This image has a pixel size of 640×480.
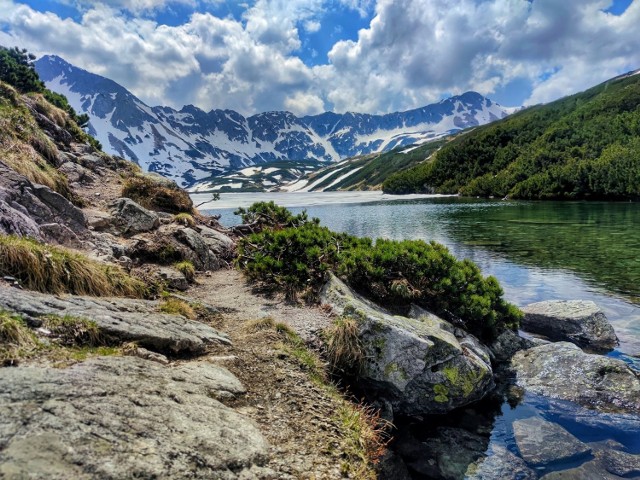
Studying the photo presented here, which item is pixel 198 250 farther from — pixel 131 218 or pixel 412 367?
pixel 412 367

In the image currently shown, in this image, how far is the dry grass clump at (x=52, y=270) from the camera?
28.6ft

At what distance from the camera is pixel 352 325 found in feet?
36.0

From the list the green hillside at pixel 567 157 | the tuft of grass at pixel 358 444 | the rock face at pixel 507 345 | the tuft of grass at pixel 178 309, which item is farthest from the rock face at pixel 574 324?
the green hillside at pixel 567 157

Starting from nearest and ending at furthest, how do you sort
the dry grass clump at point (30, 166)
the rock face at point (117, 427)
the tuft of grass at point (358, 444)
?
the rock face at point (117, 427) → the tuft of grass at point (358, 444) → the dry grass clump at point (30, 166)

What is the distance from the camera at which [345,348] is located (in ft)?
34.9

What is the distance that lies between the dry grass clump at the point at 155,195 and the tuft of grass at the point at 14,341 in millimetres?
19211

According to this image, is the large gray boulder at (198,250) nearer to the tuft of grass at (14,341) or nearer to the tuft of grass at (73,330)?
the tuft of grass at (73,330)

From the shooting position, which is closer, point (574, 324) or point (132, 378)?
point (132, 378)

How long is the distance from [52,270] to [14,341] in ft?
13.0

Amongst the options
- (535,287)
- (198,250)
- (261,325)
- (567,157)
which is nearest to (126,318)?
(261,325)

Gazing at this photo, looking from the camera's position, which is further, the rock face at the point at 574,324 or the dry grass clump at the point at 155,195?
the dry grass clump at the point at 155,195

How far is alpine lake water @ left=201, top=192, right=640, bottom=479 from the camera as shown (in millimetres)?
9758

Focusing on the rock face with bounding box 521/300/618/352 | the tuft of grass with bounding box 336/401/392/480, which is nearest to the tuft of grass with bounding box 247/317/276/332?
the tuft of grass with bounding box 336/401/392/480

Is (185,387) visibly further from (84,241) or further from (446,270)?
(446,270)
